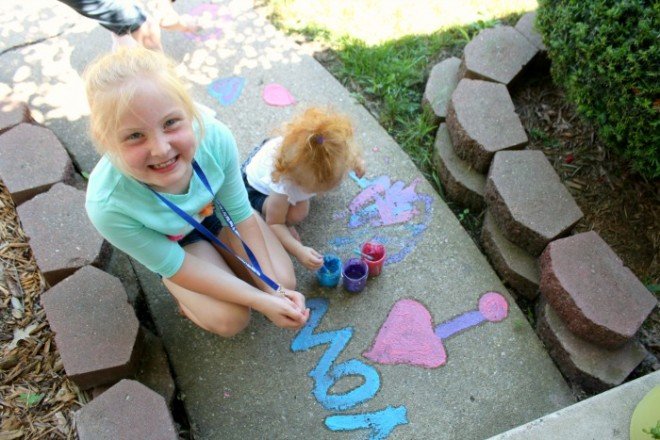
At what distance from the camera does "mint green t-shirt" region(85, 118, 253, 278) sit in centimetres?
175

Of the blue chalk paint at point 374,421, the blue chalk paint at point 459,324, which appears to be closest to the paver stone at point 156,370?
the blue chalk paint at point 374,421

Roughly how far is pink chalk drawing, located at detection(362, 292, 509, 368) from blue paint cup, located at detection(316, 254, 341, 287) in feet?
0.96

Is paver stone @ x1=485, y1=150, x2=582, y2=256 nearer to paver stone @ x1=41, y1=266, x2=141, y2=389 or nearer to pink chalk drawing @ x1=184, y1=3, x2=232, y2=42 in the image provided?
paver stone @ x1=41, y1=266, x2=141, y2=389

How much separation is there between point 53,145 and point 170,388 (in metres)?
1.38

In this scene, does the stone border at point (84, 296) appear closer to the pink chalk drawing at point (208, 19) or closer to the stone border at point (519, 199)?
the pink chalk drawing at point (208, 19)

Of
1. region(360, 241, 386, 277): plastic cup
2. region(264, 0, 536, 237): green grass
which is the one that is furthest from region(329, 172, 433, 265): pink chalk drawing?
region(264, 0, 536, 237): green grass

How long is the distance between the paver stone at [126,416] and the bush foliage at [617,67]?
208 cm

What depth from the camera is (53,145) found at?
2621 millimetres

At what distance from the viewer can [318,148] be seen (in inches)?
82.5

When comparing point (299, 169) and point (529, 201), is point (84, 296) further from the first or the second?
point (529, 201)

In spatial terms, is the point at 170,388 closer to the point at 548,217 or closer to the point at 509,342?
the point at 509,342

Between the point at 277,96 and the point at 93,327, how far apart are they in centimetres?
170

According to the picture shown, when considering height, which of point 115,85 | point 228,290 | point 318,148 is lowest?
point 228,290

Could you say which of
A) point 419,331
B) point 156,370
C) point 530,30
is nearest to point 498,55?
point 530,30
